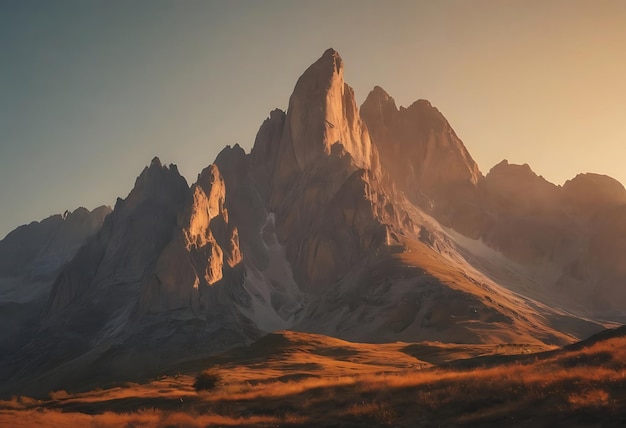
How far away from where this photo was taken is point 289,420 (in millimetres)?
26141

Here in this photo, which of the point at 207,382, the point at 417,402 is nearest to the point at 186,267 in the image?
the point at 207,382

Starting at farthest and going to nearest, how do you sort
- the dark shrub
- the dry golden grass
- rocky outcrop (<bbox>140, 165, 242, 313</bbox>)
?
1. rocky outcrop (<bbox>140, 165, 242, 313</bbox>)
2. the dark shrub
3. the dry golden grass

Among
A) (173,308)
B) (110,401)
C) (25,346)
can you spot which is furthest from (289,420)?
(25,346)

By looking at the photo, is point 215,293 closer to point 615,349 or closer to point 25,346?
point 25,346

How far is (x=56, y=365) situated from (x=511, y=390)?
160550 millimetres

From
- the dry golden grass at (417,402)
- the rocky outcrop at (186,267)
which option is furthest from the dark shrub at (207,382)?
the rocky outcrop at (186,267)

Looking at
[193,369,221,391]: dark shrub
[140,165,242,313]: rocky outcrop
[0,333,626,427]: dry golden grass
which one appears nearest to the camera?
[0,333,626,427]: dry golden grass

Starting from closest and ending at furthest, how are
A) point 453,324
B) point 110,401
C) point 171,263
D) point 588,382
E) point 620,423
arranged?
1. point 620,423
2. point 588,382
3. point 110,401
4. point 453,324
5. point 171,263

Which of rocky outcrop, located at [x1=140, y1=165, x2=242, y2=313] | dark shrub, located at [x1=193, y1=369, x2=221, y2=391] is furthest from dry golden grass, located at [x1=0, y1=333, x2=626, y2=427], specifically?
rocky outcrop, located at [x1=140, y1=165, x2=242, y2=313]

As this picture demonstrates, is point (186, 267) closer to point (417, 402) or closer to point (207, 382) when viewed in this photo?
point (207, 382)

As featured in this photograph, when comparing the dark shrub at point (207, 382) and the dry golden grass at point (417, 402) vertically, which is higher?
the dry golden grass at point (417, 402)

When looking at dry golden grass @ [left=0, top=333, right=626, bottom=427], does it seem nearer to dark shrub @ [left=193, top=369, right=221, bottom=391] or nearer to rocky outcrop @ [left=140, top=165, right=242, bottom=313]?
dark shrub @ [left=193, top=369, right=221, bottom=391]

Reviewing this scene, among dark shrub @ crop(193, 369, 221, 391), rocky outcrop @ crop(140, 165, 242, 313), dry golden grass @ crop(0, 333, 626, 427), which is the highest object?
rocky outcrop @ crop(140, 165, 242, 313)

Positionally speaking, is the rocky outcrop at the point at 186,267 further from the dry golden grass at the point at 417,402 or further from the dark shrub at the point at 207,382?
the dry golden grass at the point at 417,402
